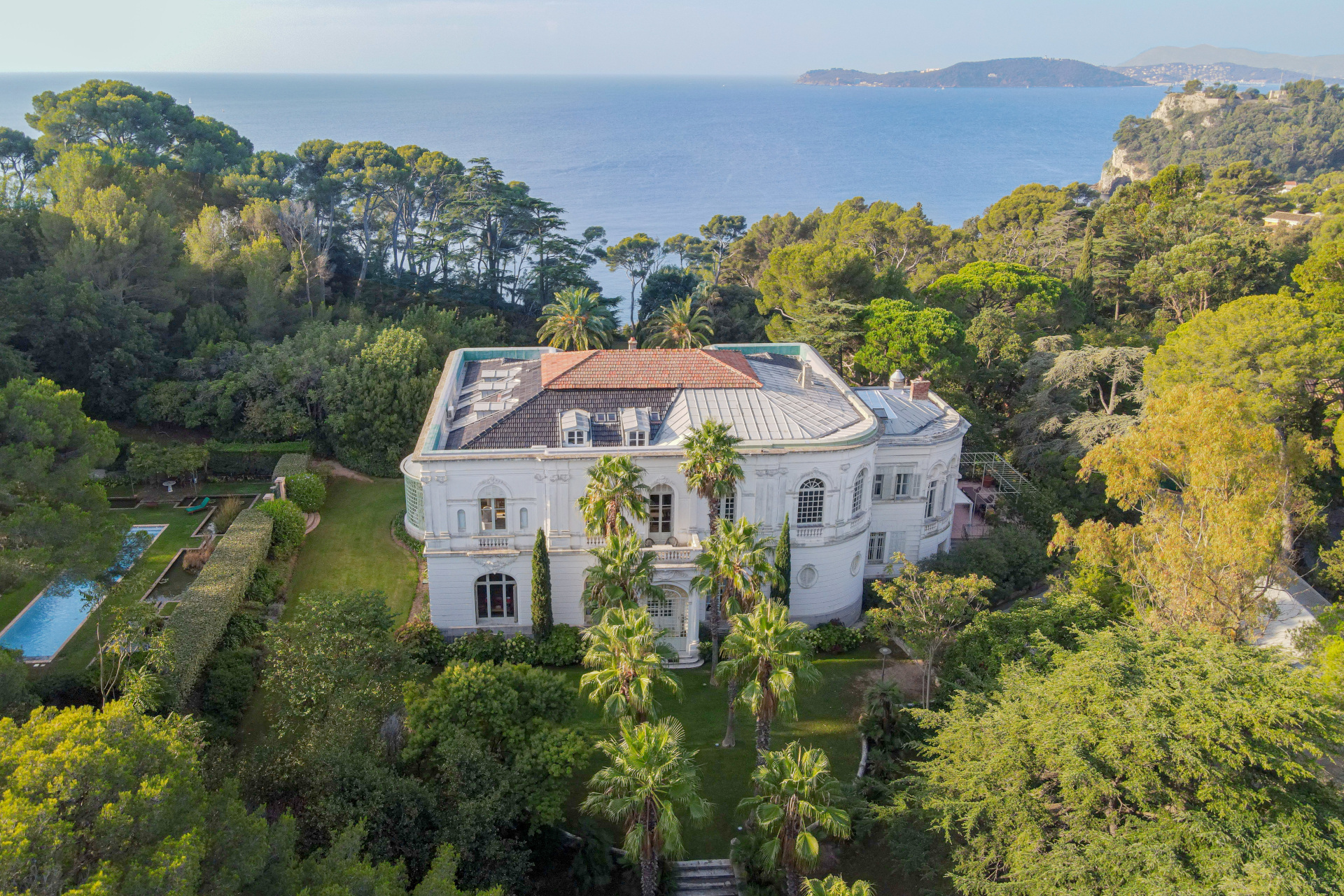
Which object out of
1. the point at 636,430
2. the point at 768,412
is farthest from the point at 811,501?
the point at 636,430

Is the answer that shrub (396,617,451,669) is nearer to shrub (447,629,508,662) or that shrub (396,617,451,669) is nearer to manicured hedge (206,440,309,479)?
shrub (447,629,508,662)

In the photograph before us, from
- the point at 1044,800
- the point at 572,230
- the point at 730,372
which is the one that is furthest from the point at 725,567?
the point at 572,230

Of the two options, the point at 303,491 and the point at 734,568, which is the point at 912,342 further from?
the point at 303,491

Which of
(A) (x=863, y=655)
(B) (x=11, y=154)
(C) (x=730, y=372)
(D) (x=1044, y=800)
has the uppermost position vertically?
(B) (x=11, y=154)

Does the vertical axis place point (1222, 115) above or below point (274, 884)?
above

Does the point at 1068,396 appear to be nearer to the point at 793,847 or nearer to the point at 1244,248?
the point at 1244,248

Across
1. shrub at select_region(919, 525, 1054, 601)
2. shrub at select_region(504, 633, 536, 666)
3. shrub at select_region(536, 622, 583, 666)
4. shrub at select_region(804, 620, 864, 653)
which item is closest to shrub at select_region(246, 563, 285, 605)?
shrub at select_region(504, 633, 536, 666)
